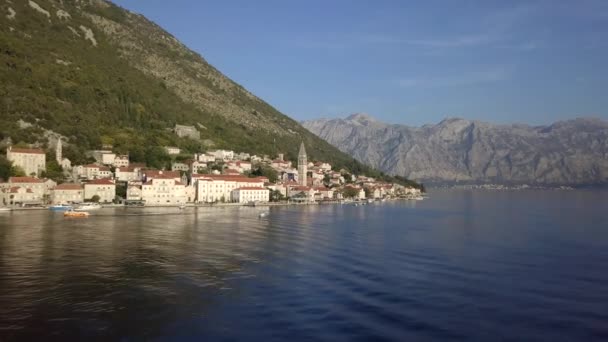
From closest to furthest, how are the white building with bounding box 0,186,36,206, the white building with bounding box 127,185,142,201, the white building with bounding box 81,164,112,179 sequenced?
1. the white building with bounding box 0,186,36,206
2. the white building with bounding box 127,185,142,201
3. the white building with bounding box 81,164,112,179

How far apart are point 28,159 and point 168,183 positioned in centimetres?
1738

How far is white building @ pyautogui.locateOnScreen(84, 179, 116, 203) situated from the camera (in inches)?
2628

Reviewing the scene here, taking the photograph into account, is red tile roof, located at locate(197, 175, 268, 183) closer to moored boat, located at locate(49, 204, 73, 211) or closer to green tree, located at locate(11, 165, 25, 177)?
moored boat, located at locate(49, 204, 73, 211)

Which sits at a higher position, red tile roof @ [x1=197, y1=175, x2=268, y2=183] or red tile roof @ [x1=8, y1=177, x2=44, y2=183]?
red tile roof @ [x1=197, y1=175, x2=268, y2=183]

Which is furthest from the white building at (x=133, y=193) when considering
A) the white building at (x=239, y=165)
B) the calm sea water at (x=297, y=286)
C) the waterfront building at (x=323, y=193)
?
the waterfront building at (x=323, y=193)

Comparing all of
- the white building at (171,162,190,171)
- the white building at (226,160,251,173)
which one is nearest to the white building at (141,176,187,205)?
the white building at (171,162,190,171)

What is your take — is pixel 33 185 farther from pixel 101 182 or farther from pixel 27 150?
pixel 101 182

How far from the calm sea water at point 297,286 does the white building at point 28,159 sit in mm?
29930

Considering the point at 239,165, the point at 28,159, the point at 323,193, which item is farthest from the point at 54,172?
the point at 323,193

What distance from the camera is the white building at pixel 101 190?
6675 cm

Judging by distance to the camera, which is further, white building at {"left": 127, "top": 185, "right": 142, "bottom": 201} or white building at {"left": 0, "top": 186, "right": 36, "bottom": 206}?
white building at {"left": 127, "top": 185, "right": 142, "bottom": 201}

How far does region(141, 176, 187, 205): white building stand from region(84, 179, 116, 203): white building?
395 centimetres

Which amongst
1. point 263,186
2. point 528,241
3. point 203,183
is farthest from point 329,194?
point 528,241

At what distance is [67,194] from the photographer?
212 ft
